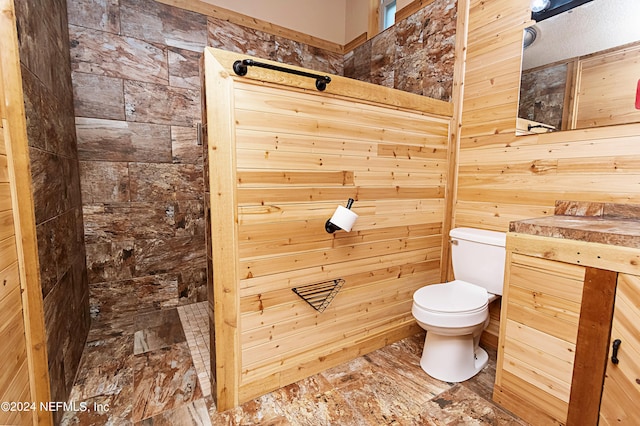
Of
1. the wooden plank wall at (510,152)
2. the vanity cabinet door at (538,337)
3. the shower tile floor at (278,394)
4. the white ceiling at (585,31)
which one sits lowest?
the shower tile floor at (278,394)

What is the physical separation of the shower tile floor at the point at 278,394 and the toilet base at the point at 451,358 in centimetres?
4

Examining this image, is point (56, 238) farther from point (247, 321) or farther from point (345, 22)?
point (345, 22)

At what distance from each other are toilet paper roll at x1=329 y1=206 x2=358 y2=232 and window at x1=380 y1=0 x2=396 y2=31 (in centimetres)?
225

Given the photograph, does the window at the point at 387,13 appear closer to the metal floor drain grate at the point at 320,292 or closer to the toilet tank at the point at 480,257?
the toilet tank at the point at 480,257

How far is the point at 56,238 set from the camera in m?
1.55

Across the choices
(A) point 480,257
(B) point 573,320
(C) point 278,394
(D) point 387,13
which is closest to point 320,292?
(C) point 278,394

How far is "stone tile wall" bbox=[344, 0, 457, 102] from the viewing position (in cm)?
219

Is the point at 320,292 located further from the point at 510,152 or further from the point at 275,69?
the point at 510,152

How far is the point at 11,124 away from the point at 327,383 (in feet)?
6.14

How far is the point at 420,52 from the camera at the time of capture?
2.37 m

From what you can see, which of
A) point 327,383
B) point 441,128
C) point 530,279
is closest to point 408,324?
point 327,383

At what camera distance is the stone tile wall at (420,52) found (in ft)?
7.19

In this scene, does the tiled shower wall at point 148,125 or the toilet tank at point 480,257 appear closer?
the toilet tank at point 480,257

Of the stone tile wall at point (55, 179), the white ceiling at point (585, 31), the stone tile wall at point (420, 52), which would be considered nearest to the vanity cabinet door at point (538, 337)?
the white ceiling at point (585, 31)
